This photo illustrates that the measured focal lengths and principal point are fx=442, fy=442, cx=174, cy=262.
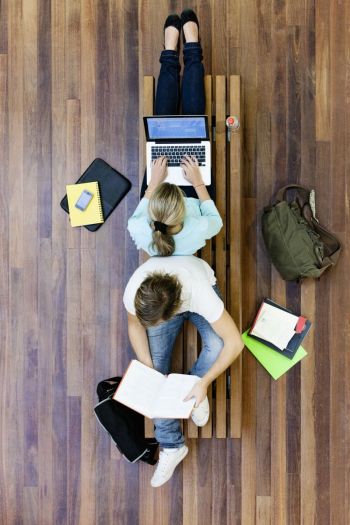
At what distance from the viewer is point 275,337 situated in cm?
197

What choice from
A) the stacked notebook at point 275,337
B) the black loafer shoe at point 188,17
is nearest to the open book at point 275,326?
the stacked notebook at point 275,337

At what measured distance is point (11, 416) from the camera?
6.74ft

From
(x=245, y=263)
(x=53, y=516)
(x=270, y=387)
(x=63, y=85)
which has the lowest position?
(x=53, y=516)

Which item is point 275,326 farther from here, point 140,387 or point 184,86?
point 184,86

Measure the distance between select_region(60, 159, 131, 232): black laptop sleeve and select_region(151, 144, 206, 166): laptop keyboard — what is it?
0.27 metres

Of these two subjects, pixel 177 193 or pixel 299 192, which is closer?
pixel 177 193

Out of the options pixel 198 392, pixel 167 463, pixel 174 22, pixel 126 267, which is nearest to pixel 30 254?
pixel 126 267

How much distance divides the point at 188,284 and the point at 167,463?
807 millimetres

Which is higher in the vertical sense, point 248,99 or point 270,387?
point 248,99

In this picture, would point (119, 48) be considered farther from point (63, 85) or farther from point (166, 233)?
point (166, 233)

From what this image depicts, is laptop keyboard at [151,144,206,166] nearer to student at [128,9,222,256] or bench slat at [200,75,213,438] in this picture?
student at [128,9,222,256]

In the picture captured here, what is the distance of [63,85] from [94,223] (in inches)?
26.1

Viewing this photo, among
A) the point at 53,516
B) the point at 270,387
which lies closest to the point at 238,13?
the point at 270,387

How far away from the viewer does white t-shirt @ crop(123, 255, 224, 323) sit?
157 cm
